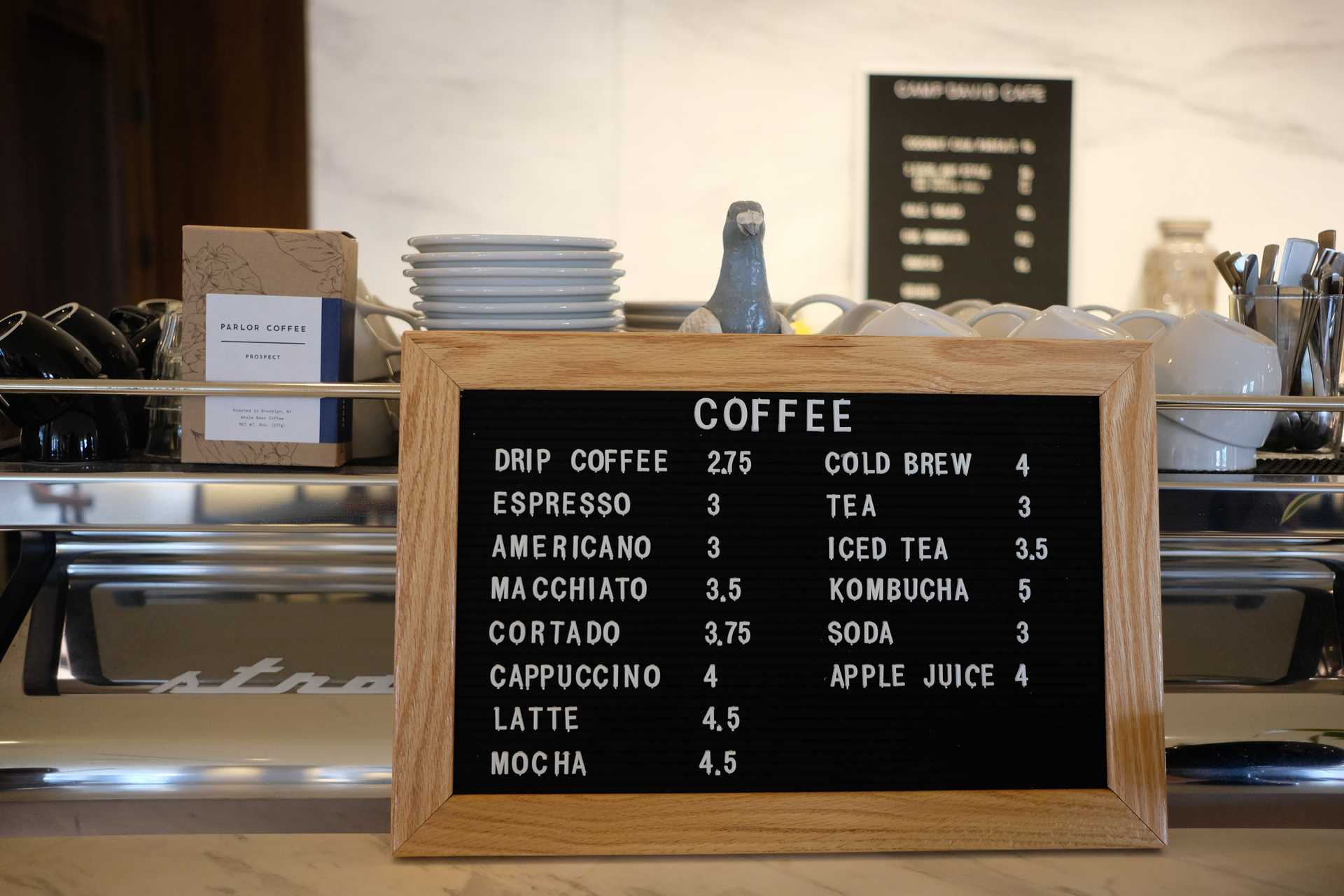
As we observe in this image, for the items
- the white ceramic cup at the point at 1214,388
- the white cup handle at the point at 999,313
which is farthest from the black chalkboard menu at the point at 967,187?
the white ceramic cup at the point at 1214,388

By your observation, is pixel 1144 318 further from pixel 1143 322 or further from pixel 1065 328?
pixel 1065 328

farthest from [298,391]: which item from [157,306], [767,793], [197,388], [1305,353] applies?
[1305,353]

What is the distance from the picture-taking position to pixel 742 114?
9.45ft

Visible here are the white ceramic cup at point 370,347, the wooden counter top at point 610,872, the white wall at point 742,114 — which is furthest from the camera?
the white wall at point 742,114

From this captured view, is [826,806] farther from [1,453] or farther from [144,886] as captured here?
[1,453]

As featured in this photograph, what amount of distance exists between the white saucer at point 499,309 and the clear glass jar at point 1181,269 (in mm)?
2574

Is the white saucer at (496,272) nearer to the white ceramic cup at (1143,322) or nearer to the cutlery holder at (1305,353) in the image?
the white ceramic cup at (1143,322)

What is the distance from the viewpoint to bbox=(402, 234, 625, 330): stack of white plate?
722 mm

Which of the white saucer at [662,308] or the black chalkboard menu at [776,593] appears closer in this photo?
the black chalkboard menu at [776,593]

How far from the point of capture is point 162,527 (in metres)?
0.67

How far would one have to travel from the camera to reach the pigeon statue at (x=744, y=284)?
0.74 metres

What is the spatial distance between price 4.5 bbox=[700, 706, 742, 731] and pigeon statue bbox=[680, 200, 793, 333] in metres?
0.27

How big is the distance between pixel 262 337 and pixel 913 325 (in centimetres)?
45

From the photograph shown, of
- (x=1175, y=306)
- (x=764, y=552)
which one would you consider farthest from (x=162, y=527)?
(x=1175, y=306)
